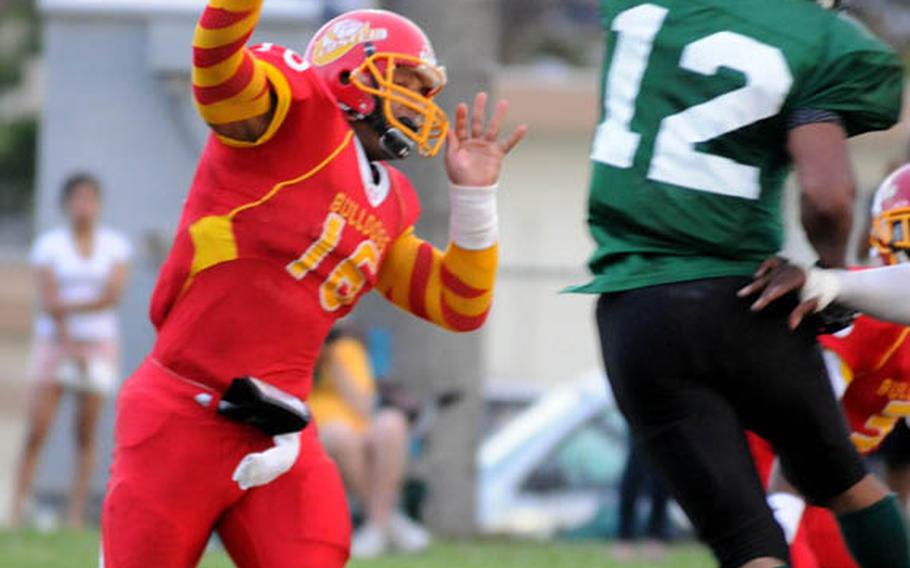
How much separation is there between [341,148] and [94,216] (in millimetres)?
5722

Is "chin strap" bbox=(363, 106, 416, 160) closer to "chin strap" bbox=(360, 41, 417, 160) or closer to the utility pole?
"chin strap" bbox=(360, 41, 417, 160)

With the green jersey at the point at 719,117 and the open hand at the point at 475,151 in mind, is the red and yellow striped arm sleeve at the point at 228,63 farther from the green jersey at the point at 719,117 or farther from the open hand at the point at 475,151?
the green jersey at the point at 719,117

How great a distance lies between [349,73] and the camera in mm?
4512

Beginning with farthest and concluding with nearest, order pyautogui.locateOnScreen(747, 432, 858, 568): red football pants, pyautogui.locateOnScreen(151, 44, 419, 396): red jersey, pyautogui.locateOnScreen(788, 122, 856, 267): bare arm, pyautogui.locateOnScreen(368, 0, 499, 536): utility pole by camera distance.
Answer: pyautogui.locateOnScreen(368, 0, 499, 536): utility pole → pyautogui.locateOnScreen(747, 432, 858, 568): red football pants → pyautogui.locateOnScreen(151, 44, 419, 396): red jersey → pyautogui.locateOnScreen(788, 122, 856, 267): bare arm

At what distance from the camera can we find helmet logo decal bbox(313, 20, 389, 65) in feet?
15.0

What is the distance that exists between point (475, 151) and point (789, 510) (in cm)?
125

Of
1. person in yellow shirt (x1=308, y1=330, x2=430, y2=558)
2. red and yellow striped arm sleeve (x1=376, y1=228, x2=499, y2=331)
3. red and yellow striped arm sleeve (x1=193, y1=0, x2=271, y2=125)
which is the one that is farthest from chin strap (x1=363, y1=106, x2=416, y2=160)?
person in yellow shirt (x1=308, y1=330, x2=430, y2=558)

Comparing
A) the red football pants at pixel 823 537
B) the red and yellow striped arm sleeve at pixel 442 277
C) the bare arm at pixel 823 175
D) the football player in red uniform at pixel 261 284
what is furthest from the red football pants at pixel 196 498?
the red football pants at pixel 823 537

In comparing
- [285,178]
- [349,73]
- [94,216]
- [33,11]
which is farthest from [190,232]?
[33,11]

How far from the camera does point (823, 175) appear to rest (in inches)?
152

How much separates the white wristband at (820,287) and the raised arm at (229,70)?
1.25 m

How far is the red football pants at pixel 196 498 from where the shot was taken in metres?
4.18

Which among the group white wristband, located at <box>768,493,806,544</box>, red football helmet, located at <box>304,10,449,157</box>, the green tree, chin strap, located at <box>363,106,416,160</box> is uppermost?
red football helmet, located at <box>304,10,449,157</box>

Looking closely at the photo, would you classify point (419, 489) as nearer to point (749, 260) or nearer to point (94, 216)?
point (94, 216)
